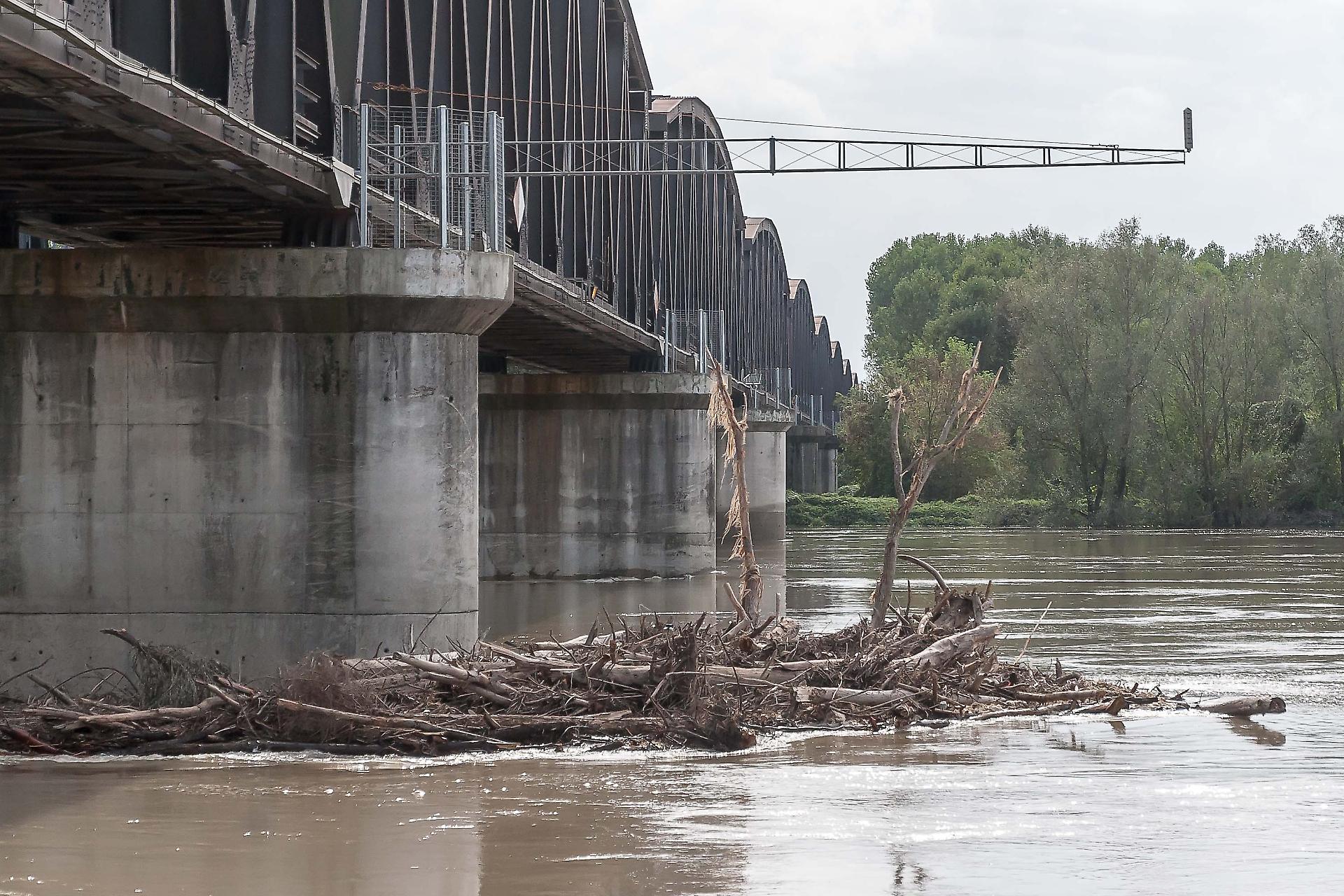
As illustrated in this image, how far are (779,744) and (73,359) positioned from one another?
8.48 m

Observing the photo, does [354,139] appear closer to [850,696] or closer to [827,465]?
[850,696]

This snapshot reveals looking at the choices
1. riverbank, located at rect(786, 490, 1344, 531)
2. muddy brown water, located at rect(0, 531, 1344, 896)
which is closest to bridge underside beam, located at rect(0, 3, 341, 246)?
muddy brown water, located at rect(0, 531, 1344, 896)

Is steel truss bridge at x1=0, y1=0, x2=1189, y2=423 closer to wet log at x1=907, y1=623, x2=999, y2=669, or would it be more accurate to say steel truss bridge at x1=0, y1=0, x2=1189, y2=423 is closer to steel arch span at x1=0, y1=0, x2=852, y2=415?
steel arch span at x1=0, y1=0, x2=852, y2=415

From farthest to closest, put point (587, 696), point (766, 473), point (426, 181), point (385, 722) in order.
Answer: point (766, 473) → point (426, 181) → point (587, 696) → point (385, 722)

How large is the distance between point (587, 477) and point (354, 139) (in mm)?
21246

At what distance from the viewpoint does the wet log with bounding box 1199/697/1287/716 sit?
699 inches

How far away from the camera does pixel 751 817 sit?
12.6m

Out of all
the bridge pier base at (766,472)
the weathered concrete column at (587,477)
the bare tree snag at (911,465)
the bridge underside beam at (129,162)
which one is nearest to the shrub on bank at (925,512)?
the bridge pier base at (766,472)

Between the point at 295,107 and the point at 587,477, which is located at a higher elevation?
the point at 295,107

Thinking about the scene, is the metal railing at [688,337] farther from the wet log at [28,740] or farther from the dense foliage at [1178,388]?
the wet log at [28,740]

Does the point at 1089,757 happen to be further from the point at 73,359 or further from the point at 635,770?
the point at 73,359

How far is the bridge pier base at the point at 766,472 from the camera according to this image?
237ft

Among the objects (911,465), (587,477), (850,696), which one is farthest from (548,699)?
(587,477)

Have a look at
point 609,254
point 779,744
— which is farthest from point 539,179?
point 779,744
